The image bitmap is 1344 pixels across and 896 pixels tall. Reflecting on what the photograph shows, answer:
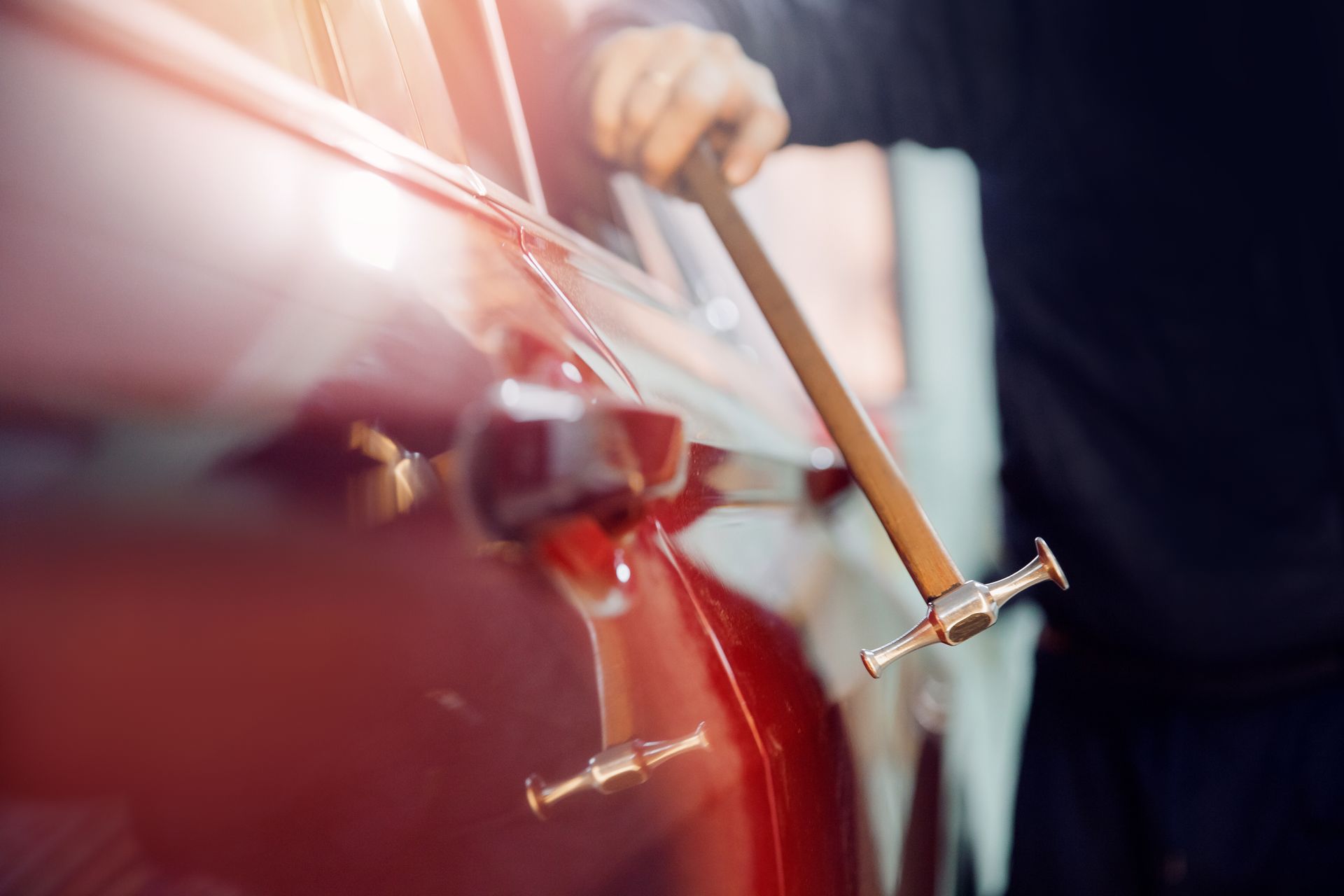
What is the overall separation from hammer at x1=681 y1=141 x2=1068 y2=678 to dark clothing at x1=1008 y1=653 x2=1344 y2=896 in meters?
0.72

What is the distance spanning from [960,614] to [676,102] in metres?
0.59

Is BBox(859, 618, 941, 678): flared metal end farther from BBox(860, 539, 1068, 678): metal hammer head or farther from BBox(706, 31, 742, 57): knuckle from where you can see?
BBox(706, 31, 742, 57): knuckle

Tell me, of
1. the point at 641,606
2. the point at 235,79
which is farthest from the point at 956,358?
the point at 235,79

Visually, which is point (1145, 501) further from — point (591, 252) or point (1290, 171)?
point (591, 252)

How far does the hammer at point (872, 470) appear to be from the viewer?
540mm

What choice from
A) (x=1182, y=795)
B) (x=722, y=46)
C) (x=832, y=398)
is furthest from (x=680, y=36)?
(x=1182, y=795)

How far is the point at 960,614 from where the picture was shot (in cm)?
54

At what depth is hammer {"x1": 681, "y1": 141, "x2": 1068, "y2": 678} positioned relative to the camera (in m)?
0.54

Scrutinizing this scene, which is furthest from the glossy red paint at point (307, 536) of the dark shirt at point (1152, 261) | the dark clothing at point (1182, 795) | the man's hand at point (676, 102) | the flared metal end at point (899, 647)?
the dark clothing at point (1182, 795)

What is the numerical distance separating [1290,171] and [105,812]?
1469mm

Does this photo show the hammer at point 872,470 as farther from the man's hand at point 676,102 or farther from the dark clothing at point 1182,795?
the dark clothing at point 1182,795

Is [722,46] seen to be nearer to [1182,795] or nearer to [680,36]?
[680,36]

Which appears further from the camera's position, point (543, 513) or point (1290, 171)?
point (1290, 171)

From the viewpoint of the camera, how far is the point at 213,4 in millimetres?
484
